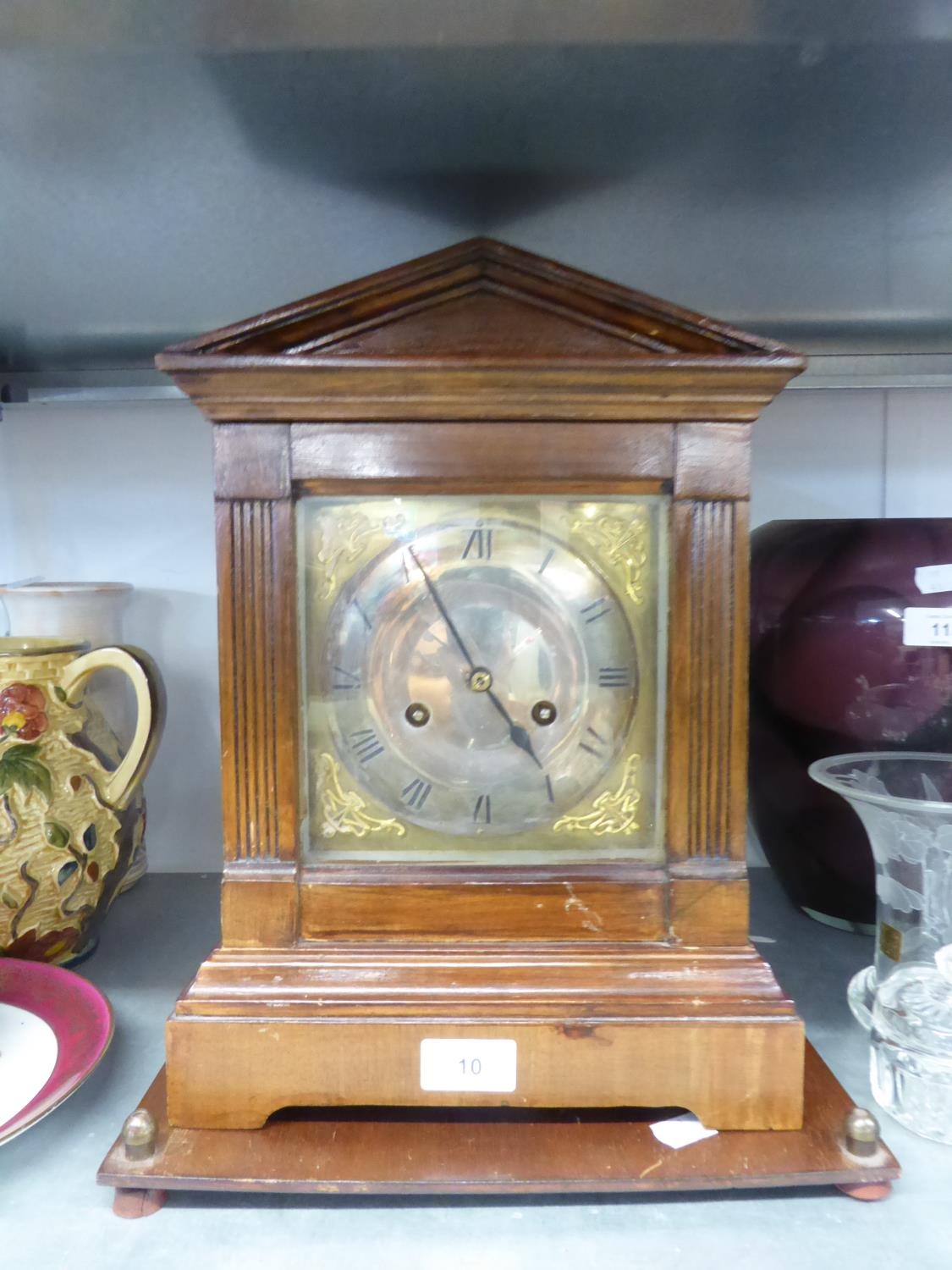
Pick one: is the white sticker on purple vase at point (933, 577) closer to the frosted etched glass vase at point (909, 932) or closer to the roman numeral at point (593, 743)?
the frosted etched glass vase at point (909, 932)

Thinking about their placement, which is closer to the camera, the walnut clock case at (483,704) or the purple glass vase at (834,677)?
the walnut clock case at (483,704)

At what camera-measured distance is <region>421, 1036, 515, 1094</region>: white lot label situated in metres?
0.58

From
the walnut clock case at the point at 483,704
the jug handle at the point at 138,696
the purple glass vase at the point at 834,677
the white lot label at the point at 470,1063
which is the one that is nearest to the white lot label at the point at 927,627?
the purple glass vase at the point at 834,677

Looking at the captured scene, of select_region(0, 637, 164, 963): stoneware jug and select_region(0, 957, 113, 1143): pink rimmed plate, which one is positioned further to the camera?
select_region(0, 637, 164, 963): stoneware jug

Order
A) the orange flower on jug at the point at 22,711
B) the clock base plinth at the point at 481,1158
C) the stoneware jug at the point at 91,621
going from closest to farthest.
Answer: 1. the clock base plinth at the point at 481,1158
2. the orange flower on jug at the point at 22,711
3. the stoneware jug at the point at 91,621

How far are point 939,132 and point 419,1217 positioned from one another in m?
0.72

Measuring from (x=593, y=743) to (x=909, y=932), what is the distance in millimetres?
299

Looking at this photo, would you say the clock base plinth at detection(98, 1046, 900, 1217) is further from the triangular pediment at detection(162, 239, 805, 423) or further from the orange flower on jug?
the triangular pediment at detection(162, 239, 805, 423)

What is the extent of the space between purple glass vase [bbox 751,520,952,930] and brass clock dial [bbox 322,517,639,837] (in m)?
0.30

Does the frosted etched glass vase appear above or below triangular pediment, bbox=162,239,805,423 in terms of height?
below

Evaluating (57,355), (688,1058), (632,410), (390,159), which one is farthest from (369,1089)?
(57,355)

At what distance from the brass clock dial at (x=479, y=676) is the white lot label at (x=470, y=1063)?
0.43ft

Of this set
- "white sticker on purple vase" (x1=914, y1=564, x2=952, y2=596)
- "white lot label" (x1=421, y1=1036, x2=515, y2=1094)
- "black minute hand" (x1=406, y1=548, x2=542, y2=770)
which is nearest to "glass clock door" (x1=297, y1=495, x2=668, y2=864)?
"black minute hand" (x1=406, y1=548, x2=542, y2=770)

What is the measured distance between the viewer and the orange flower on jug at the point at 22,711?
76cm
